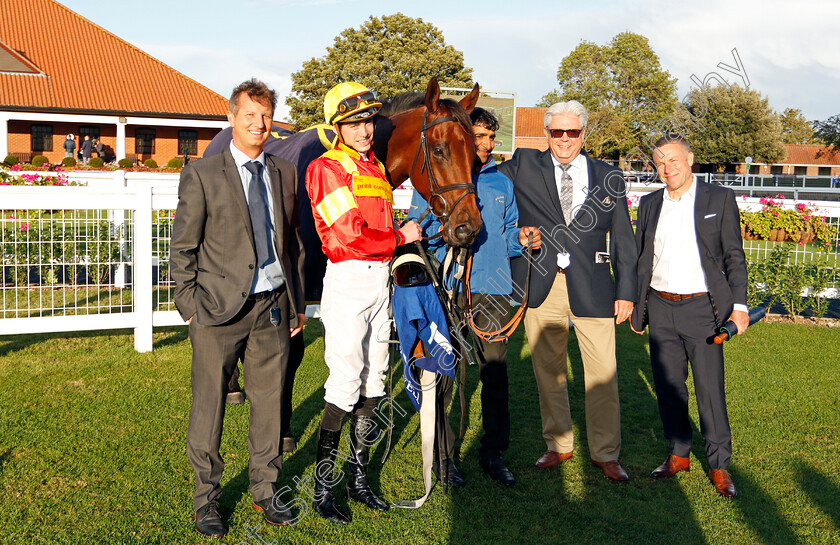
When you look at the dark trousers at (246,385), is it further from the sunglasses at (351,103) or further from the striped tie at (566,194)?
the striped tie at (566,194)

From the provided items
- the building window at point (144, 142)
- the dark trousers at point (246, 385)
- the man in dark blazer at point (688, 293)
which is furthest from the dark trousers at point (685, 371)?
the building window at point (144, 142)

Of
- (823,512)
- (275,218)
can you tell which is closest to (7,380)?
(275,218)

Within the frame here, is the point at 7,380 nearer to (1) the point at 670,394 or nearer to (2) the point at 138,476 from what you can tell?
(2) the point at 138,476

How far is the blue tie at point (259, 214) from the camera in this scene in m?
3.10

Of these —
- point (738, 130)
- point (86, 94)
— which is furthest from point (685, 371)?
point (86, 94)

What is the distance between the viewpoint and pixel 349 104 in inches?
123

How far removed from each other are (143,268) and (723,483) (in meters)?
5.02

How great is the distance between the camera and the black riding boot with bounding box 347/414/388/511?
3408 mm

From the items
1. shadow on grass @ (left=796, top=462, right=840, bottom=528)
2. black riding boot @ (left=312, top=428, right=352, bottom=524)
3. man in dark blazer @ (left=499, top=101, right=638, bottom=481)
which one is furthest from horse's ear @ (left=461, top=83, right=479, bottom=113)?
shadow on grass @ (left=796, top=462, right=840, bottom=528)

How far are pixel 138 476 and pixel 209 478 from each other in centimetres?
84

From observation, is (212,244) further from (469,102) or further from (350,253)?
(469,102)

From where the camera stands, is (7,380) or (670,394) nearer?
(670,394)

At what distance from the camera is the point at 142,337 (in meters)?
6.13

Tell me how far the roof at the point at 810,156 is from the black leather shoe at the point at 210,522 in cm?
6561
